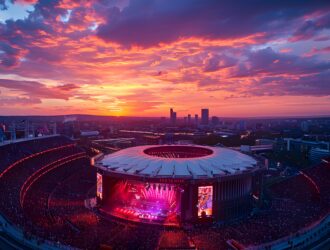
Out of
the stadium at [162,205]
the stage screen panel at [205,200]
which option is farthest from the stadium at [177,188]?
the stadium at [162,205]

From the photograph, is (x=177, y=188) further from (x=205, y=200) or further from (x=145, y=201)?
(x=145, y=201)

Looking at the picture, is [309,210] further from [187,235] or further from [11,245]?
[11,245]

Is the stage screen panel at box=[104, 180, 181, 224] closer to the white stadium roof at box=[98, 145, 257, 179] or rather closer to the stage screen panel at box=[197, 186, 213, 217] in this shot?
the white stadium roof at box=[98, 145, 257, 179]

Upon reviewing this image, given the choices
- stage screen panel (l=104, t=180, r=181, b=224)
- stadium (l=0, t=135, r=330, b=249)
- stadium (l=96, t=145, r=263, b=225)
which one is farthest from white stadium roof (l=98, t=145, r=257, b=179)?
stage screen panel (l=104, t=180, r=181, b=224)

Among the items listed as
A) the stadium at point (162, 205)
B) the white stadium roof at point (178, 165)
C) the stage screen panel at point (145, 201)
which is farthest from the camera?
the white stadium roof at point (178, 165)

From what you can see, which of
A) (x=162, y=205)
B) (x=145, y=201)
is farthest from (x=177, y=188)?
(x=145, y=201)

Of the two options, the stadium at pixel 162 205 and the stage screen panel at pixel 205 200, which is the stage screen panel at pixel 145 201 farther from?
the stage screen panel at pixel 205 200
